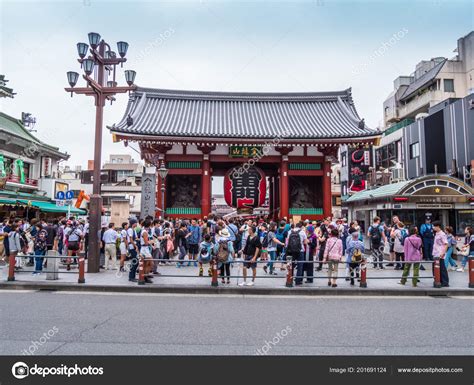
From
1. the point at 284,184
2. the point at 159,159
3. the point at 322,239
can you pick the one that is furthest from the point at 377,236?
the point at 159,159

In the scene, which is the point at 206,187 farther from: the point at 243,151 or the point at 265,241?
the point at 265,241

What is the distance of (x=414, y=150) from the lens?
3266cm

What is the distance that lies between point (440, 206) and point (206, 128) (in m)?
13.5

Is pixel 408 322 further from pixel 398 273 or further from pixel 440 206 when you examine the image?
pixel 440 206

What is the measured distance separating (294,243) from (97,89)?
9121mm

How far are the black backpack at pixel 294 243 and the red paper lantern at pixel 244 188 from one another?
787 cm

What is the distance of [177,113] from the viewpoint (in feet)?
76.3

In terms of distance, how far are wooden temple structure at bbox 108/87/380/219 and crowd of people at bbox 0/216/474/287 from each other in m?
4.02

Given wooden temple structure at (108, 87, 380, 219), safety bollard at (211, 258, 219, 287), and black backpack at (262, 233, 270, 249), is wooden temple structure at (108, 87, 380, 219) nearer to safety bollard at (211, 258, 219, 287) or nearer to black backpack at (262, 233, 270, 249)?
black backpack at (262, 233, 270, 249)

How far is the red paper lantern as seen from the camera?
18875mm

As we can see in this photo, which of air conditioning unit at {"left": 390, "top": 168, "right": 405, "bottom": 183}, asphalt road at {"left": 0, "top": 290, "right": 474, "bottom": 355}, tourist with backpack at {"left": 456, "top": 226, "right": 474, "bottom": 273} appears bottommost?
asphalt road at {"left": 0, "top": 290, "right": 474, "bottom": 355}

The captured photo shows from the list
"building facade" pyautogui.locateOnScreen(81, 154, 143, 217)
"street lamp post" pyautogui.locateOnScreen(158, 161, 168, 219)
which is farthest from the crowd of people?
"building facade" pyautogui.locateOnScreen(81, 154, 143, 217)

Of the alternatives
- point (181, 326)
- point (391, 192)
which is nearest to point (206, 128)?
point (391, 192)

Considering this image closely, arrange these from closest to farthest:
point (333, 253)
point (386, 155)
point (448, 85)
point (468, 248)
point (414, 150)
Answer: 1. point (333, 253)
2. point (468, 248)
3. point (414, 150)
4. point (448, 85)
5. point (386, 155)
